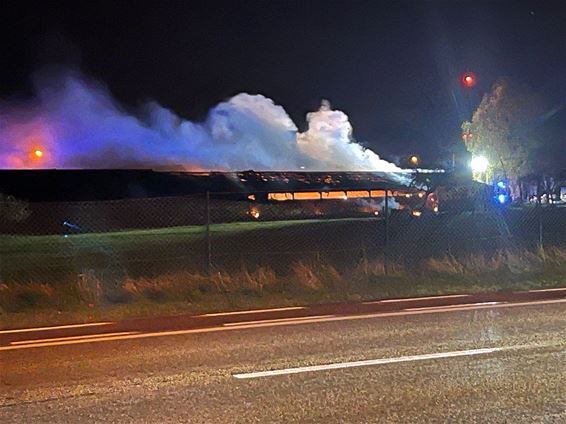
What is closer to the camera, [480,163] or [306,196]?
[480,163]

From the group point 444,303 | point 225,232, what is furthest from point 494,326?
point 225,232

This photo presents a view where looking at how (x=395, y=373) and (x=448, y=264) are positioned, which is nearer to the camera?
(x=395, y=373)

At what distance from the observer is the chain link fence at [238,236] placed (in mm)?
15984

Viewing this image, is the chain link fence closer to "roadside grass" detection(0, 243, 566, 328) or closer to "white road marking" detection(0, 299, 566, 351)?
"roadside grass" detection(0, 243, 566, 328)

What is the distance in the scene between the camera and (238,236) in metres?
25.4

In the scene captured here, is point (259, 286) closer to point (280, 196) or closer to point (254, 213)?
point (254, 213)

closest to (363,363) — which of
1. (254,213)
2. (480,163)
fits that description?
(480,163)

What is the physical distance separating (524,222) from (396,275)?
13.5 metres

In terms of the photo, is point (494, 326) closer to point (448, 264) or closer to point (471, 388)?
point (471, 388)

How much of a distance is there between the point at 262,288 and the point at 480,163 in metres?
24.5

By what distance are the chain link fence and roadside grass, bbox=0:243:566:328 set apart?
19.0 inches

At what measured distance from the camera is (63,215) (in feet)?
114

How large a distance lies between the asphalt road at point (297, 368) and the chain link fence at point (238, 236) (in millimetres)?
3727

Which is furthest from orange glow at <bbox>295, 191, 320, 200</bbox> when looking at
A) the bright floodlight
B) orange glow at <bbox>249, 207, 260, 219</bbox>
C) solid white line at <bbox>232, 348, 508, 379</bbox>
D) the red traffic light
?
solid white line at <bbox>232, 348, 508, 379</bbox>
